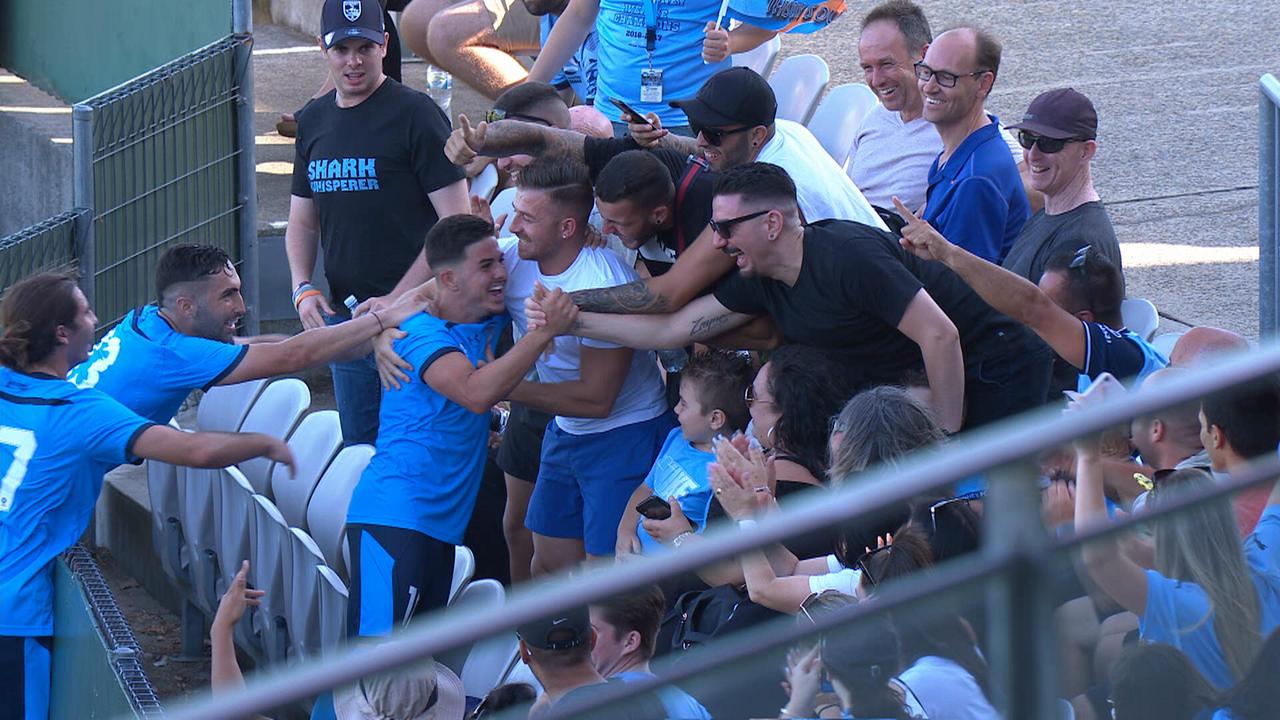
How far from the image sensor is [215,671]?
406 centimetres

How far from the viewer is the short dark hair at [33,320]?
4.72 m

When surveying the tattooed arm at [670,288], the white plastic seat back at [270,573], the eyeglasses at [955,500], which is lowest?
the white plastic seat back at [270,573]

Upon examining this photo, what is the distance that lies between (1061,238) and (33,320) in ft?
9.79

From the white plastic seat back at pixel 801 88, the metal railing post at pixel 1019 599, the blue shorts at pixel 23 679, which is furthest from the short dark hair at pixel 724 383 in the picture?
the white plastic seat back at pixel 801 88

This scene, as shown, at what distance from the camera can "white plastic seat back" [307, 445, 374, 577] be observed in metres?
4.98

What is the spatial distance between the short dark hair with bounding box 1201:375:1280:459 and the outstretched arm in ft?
5.93

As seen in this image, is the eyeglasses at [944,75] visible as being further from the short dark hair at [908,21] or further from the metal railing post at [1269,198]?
the metal railing post at [1269,198]

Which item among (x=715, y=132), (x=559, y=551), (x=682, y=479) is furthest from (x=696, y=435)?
(x=715, y=132)

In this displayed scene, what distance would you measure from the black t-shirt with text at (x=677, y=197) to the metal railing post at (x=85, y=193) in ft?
9.59

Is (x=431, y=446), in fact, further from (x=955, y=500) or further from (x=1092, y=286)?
(x=955, y=500)

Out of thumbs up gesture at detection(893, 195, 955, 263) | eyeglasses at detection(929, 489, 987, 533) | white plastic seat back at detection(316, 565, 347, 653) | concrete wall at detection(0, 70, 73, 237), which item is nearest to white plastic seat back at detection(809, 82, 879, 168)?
thumbs up gesture at detection(893, 195, 955, 263)

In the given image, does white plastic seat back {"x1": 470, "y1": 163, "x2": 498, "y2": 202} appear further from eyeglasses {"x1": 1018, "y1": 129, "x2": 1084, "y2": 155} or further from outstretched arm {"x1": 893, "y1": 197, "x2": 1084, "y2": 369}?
outstretched arm {"x1": 893, "y1": 197, "x2": 1084, "y2": 369}

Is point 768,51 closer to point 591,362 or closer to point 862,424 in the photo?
point 591,362

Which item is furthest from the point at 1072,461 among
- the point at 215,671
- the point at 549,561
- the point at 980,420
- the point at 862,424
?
the point at 549,561
